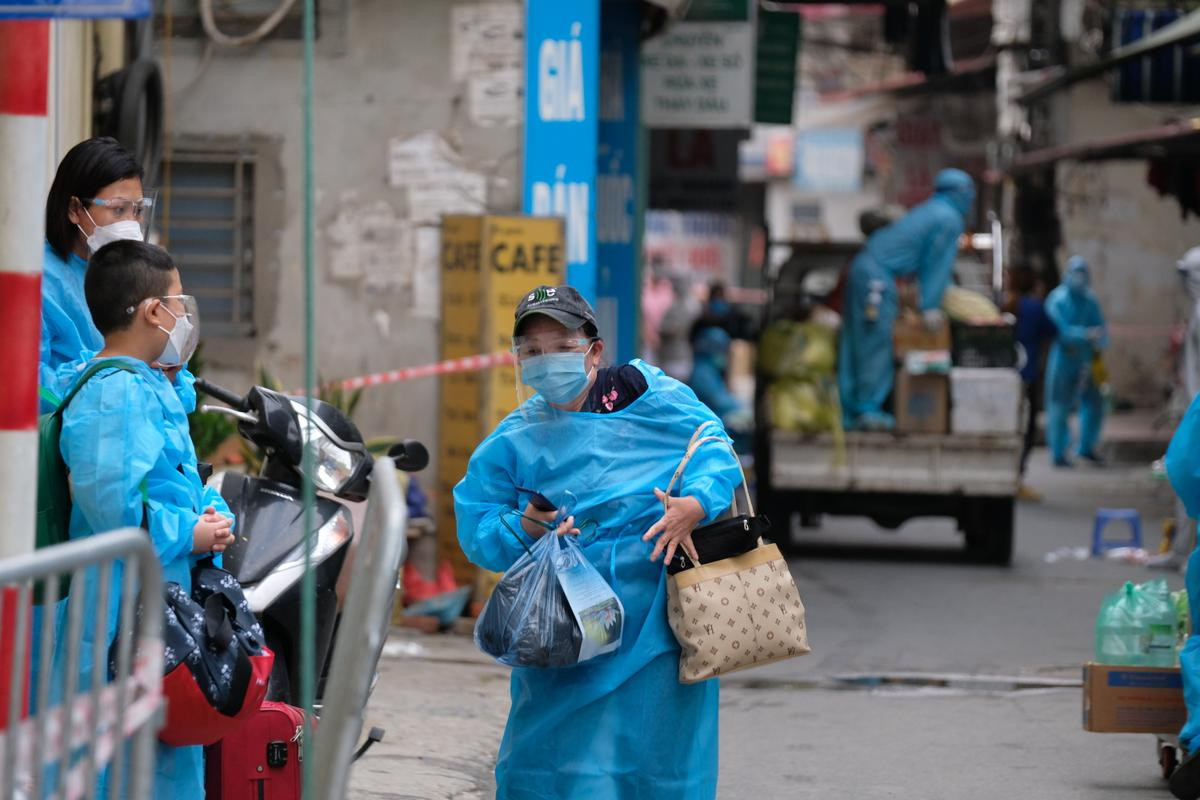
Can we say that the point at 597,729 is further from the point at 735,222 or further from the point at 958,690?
the point at 735,222

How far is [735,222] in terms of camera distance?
47094mm

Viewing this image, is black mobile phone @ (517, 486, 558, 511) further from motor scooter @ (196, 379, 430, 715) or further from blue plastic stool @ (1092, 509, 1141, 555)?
blue plastic stool @ (1092, 509, 1141, 555)

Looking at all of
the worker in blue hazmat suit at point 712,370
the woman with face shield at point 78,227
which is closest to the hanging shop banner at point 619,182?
the worker in blue hazmat suit at point 712,370

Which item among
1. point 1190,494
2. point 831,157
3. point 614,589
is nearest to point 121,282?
point 614,589

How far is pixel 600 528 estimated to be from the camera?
15.3 feet

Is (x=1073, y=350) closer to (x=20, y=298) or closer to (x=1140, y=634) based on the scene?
(x=1140, y=634)

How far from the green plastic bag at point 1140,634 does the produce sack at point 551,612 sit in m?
2.75

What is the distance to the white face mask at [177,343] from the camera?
421 cm

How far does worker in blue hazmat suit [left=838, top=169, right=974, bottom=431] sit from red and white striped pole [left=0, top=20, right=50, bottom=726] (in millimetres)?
9675

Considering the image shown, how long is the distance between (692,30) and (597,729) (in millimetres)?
9863

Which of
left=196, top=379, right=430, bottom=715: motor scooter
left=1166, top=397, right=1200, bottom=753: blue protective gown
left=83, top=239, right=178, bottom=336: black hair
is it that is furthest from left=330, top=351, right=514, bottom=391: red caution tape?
left=83, top=239, right=178, bottom=336: black hair

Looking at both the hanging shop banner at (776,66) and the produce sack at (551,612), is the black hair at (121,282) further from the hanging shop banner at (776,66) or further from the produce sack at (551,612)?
the hanging shop banner at (776,66)

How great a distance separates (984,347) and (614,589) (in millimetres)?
8209

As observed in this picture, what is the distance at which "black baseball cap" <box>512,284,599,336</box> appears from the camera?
15.1ft
